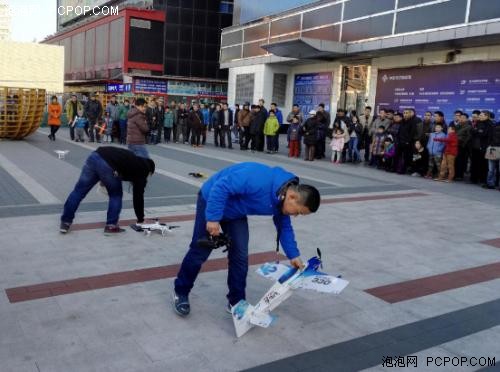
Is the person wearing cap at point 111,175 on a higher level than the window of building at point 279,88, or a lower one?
lower

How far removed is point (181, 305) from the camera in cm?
409

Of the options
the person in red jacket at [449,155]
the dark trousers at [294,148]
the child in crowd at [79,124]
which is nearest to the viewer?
the person in red jacket at [449,155]

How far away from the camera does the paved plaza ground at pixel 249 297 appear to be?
354 cm

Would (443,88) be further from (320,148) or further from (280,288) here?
(280,288)

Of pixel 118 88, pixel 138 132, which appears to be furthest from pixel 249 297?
pixel 118 88

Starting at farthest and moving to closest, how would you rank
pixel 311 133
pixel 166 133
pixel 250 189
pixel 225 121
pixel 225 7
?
1. pixel 225 7
2. pixel 166 133
3. pixel 225 121
4. pixel 311 133
5. pixel 250 189

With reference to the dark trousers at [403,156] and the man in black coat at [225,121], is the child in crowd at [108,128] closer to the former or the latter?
the man in black coat at [225,121]

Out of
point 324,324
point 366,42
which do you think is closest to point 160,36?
point 366,42

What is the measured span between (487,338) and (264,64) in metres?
23.8

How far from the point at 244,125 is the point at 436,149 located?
744 centimetres

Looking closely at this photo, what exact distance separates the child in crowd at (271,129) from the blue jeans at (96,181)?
39.5ft

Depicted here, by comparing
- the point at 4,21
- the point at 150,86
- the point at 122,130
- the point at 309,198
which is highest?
the point at 4,21

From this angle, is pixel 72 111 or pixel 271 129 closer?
pixel 271 129

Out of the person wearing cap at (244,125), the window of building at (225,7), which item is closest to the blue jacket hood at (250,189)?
the person wearing cap at (244,125)
